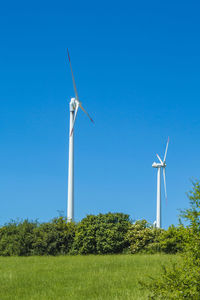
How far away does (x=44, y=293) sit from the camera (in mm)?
10172

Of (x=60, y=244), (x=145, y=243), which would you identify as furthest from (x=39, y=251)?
(x=145, y=243)

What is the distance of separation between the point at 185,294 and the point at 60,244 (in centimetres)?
1508

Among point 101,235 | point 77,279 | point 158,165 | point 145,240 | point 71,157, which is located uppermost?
point 158,165

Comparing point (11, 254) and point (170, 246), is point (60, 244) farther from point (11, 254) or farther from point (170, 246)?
point (170, 246)

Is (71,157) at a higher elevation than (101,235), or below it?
higher

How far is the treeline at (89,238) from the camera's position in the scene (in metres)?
19.0

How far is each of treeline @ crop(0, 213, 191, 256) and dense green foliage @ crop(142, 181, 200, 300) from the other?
39.7ft

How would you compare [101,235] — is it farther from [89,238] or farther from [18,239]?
[18,239]

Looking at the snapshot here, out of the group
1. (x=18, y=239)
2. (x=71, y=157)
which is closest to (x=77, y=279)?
(x=18, y=239)

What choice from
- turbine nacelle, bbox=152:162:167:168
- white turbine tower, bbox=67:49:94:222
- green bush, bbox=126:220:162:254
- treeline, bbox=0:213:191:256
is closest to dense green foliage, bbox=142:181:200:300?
treeline, bbox=0:213:191:256

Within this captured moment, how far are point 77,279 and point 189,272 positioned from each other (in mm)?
6722

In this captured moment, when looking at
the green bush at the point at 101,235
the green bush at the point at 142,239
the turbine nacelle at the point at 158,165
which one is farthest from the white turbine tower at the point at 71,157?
the turbine nacelle at the point at 158,165

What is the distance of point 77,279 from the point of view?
11.7 metres

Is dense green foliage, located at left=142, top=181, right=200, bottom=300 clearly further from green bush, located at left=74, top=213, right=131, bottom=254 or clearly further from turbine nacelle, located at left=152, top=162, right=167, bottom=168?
turbine nacelle, located at left=152, top=162, right=167, bottom=168
